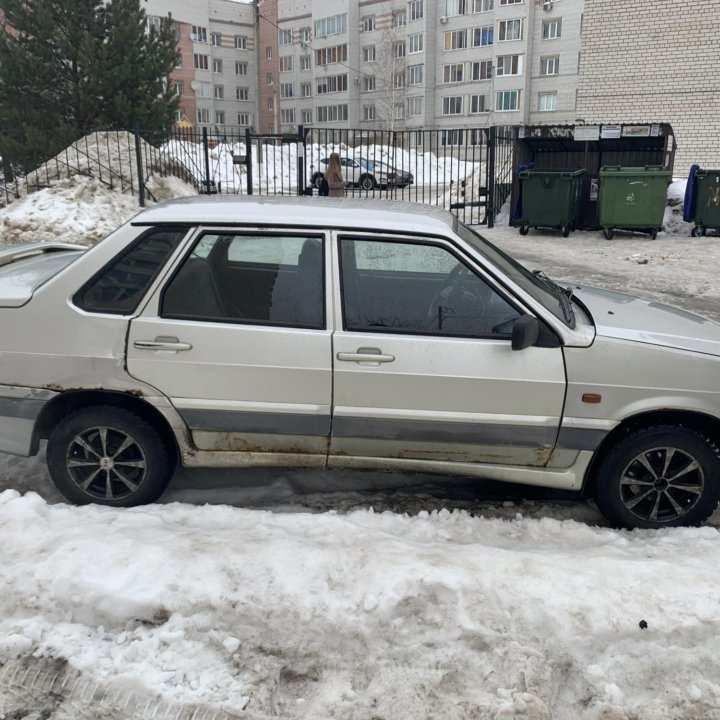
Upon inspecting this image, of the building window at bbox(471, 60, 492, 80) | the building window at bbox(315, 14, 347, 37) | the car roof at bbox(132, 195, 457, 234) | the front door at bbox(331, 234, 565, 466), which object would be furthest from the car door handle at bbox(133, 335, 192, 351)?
the building window at bbox(315, 14, 347, 37)

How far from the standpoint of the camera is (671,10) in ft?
58.6

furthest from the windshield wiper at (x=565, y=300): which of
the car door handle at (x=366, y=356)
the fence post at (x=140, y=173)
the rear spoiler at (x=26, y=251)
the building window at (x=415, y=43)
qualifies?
the building window at (x=415, y=43)

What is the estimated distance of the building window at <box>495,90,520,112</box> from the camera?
178 feet

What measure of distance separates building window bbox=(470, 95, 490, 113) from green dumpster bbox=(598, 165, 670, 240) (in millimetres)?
45414

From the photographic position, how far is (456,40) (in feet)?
188

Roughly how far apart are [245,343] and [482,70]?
57.9m

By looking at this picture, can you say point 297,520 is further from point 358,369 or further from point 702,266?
point 702,266

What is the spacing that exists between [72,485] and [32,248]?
2.18 meters

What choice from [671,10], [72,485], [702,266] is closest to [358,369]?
[72,485]

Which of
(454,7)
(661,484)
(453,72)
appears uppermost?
(454,7)

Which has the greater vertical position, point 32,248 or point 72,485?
point 32,248

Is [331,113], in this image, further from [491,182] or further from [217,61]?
[491,182]

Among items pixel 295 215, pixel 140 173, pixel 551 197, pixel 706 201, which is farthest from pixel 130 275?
pixel 706 201

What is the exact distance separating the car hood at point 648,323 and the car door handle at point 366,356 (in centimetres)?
109
